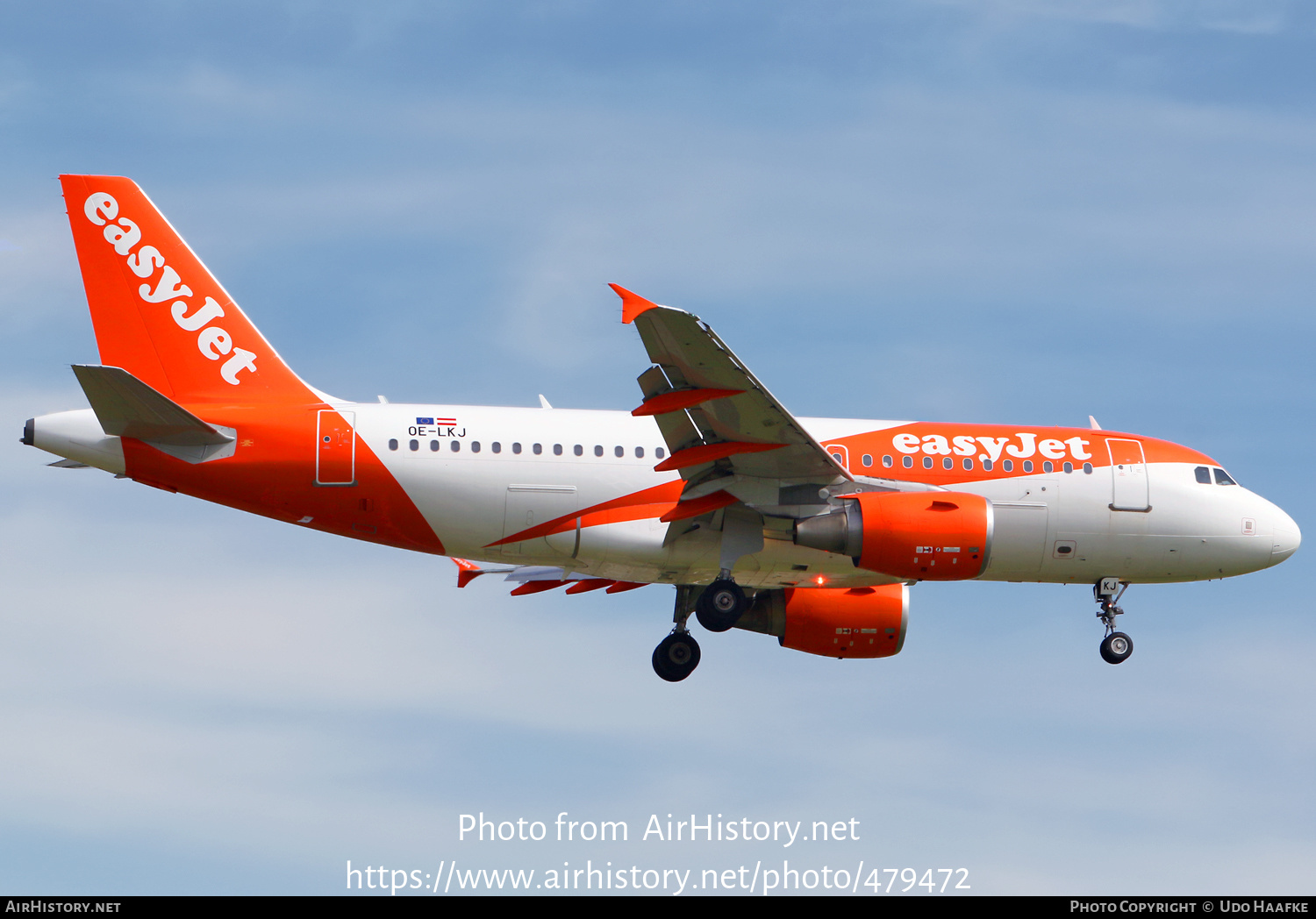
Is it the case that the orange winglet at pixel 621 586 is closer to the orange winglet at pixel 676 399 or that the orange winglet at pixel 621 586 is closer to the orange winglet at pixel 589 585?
the orange winglet at pixel 589 585

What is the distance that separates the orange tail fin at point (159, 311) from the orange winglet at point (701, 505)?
277 inches

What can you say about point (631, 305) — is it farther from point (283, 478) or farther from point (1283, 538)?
point (1283, 538)

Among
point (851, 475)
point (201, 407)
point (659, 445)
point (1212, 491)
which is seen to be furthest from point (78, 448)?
point (1212, 491)

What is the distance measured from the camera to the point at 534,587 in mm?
32844

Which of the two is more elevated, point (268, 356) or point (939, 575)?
point (268, 356)

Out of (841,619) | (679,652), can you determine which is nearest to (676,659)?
(679,652)

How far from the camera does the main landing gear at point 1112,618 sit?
98.1 feet

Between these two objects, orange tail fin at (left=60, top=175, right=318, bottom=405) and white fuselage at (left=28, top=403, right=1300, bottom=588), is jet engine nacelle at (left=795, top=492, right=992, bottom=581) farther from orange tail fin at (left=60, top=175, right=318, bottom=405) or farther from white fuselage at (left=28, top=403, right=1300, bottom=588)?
orange tail fin at (left=60, top=175, right=318, bottom=405)

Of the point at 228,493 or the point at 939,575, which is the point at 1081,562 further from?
the point at 228,493

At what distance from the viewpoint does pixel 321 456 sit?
26938 millimetres

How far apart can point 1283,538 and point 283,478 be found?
19785 mm

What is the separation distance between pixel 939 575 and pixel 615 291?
824 cm

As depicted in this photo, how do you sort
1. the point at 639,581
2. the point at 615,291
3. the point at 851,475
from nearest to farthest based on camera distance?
the point at 615,291, the point at 851,475, the point at 639,581

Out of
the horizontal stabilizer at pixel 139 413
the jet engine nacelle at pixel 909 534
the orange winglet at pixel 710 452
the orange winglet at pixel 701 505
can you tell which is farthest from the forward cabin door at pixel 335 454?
the jet engine nacelle at pixel 909 534
